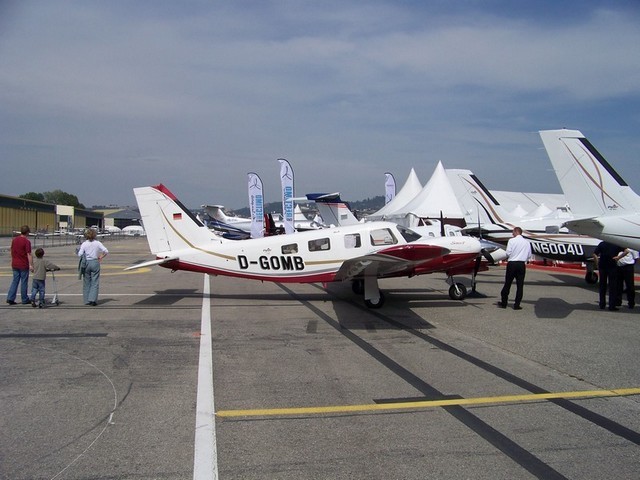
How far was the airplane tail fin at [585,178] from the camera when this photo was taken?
432 inches

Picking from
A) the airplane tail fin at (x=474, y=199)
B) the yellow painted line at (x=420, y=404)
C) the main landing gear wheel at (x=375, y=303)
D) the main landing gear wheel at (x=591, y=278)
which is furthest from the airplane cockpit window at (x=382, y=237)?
the airplane tail fin at (x=474, y=199)

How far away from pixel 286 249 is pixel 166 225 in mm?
3334

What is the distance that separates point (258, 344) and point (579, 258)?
45.5ft

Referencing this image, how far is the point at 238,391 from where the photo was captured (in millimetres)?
5715

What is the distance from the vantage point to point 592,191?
11133mm

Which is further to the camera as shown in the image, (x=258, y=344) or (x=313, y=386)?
(x=258, y=344)

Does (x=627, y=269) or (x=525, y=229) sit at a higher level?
(x=525, y=229)

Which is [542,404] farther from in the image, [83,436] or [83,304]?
[83,304]

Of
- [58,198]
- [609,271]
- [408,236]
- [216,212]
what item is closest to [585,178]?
[609,271]

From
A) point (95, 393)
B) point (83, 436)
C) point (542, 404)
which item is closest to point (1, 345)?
point (95, 393)

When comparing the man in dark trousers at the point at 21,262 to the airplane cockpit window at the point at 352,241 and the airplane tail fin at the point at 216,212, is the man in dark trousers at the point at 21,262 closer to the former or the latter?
the airplane cockpit window at the point at 352,241

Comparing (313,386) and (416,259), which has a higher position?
(416,259)

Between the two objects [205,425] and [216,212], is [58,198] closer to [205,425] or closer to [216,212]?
[216,212]

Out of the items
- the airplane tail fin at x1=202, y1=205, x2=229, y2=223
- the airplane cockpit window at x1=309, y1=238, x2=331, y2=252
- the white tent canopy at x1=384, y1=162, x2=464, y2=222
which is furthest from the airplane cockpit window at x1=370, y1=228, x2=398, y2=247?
the airplane tail fin at x1=202, y1=205, x2=229, y2=223
